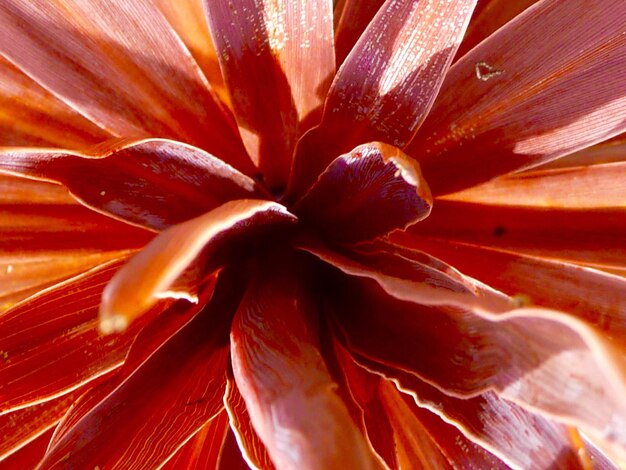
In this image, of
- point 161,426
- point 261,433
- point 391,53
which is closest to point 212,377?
point 161,426

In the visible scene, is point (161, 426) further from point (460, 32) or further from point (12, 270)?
point (460, 32)

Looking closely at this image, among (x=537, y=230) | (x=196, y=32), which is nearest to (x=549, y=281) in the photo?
(x=537, y=230)

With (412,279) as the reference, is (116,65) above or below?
above

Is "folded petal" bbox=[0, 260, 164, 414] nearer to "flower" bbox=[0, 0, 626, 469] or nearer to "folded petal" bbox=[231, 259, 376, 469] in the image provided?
"flower" bbox=[0, 0, 626, 469]

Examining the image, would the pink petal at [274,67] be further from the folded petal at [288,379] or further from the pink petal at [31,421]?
the pink petal at [31,421]

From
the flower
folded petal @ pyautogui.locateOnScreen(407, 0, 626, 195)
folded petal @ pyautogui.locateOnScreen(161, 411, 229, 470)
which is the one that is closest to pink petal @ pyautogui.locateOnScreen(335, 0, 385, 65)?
the flower

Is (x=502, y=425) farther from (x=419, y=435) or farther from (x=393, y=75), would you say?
(x=393, y=75)

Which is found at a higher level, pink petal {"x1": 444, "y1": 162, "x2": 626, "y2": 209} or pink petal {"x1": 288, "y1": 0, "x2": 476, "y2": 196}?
pink petal {"x1": 288, "y1": 0, "x2": 476, "y2": 196}
